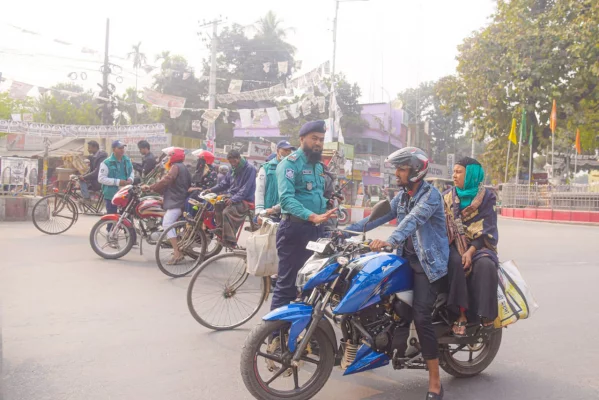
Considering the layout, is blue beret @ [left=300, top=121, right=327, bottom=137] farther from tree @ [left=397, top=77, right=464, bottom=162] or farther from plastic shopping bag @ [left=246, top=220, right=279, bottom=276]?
tree @ [left=397, top=77, right=464, bottom=162]

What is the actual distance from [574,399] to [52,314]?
14.3ft

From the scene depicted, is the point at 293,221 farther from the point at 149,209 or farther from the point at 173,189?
the point at 149,209

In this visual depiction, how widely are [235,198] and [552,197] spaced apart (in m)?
21.6

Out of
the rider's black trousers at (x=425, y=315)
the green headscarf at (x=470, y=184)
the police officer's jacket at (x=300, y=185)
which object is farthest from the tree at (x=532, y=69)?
the rider's black trousers at (x=425, y=315)

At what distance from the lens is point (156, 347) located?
4.17m

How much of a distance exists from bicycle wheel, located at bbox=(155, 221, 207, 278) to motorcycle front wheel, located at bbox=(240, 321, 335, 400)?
382cm

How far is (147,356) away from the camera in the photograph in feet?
13.0

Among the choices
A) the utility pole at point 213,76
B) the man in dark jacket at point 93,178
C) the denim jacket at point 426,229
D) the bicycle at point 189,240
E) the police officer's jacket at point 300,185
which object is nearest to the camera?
the denim jacket at point 426,229

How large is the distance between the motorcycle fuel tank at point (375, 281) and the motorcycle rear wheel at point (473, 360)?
76 centimetres

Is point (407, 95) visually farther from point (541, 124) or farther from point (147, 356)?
point (147, 356)

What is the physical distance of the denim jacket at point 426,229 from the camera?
126 inches

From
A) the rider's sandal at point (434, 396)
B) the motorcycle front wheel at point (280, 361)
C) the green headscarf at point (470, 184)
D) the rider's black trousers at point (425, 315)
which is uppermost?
the green headscarf at point (470, 184)

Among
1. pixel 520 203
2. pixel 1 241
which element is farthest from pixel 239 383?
pixel 520 203

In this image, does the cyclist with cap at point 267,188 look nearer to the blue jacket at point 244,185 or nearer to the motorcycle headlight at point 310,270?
the blue jacket at point 244,185
